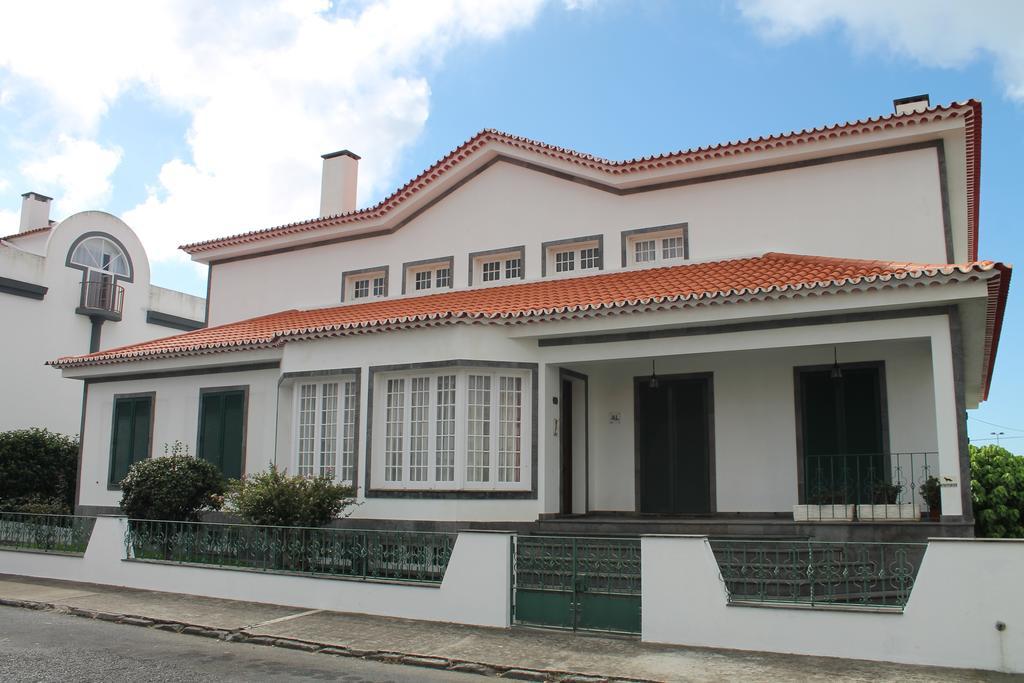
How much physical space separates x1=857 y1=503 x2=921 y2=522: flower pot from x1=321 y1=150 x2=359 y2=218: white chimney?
45.8ft

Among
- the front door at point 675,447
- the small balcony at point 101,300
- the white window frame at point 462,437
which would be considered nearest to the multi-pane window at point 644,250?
the front door at point 675,447

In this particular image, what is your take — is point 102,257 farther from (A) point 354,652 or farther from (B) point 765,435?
(A) point 354,652

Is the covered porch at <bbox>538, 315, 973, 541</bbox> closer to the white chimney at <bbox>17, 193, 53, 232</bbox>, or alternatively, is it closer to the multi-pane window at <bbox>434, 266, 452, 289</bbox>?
the multi-pane window at <bbox>434, 266, 452, 289</bbox>

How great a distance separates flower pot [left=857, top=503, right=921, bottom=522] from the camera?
39.6ft

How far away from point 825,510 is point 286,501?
7652 millimetres

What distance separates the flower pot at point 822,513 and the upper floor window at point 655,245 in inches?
220

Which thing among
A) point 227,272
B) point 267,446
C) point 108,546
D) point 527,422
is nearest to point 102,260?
point 227,272

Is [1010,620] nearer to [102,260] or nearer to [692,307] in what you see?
[692,307]

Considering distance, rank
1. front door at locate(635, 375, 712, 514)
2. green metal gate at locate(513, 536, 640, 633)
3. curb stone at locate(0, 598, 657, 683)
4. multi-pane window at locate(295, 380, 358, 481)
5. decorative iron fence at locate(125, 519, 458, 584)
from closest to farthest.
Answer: curb stone at locate(0, 598, 657, 683) → green metal gate at locate(513, 536, 640, 633) → decorative iron fence at locate(125, 519, 458, 584) → front door at locate(635, 375, 712, 514) → multi-pane window at locate(295, 380, 358, 481)

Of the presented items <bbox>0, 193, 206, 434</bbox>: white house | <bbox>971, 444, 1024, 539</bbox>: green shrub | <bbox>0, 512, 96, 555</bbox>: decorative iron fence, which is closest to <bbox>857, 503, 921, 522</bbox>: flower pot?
<bbox>0, 512, 96, 555</bbox>: decorative iron fence

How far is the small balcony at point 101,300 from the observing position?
2755 cm

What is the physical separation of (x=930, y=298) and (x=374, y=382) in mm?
8404

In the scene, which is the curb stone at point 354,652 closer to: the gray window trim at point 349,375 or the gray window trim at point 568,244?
the gray window trim at point 349,375

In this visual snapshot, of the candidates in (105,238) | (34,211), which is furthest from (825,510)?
(34,211)
